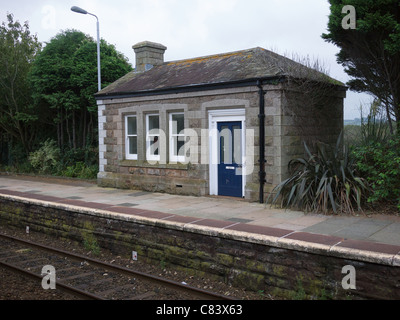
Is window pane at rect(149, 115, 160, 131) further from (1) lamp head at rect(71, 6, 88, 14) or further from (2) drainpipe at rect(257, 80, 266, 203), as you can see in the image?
(1) lamp head at rect(71, 6, 88, 14)

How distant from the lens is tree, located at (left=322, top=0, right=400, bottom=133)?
890 cm

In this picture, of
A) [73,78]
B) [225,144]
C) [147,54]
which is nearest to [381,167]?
[225,144]

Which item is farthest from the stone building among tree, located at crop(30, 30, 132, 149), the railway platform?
tree, located at crop(30, 30, 132, 149)

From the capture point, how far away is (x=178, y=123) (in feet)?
41.2

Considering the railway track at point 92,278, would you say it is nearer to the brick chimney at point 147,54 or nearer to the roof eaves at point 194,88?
the roof eaves at point 194,88

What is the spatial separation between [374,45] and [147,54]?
27.0 ft

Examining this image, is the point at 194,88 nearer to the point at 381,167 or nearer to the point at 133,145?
the point at 133,145

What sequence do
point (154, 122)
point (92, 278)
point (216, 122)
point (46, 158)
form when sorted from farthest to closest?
1. point (46, 158)
2. point (154, 122)
3. point (216, 122)
4. point (92, 278)

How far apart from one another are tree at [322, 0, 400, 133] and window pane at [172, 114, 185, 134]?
477cm

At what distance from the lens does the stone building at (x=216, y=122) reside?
10234 millimetres

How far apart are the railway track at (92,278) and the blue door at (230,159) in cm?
439

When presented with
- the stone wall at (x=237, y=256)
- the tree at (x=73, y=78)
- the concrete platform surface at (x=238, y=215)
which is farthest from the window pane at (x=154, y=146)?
the tree at (x=73, y=78)

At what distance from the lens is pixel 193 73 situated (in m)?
12.5
